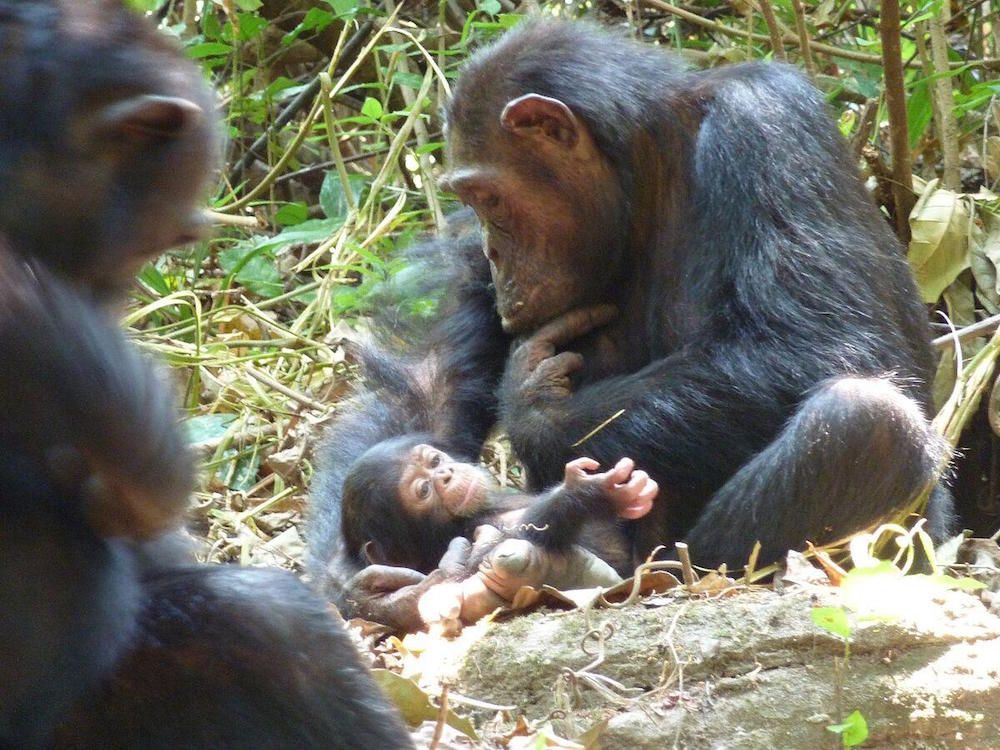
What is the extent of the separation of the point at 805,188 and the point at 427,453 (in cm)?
132

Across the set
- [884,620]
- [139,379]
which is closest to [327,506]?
[884,620]

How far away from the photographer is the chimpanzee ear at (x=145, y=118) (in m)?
2.31

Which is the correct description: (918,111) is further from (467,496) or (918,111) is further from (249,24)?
(249,24)

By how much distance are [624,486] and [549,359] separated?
76 cm

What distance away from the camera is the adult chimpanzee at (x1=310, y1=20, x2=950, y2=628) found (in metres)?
4.10

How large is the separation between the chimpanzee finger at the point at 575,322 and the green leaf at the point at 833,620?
1907 millimetres

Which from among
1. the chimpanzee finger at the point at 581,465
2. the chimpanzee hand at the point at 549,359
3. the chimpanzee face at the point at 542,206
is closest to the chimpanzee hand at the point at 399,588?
the chimpanzee finger at the point at 581,465

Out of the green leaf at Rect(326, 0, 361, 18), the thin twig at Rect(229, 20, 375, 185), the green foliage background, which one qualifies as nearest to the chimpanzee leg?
the green foliage background

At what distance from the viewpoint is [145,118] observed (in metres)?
2.36

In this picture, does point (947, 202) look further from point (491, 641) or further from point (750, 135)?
point (491, 641)

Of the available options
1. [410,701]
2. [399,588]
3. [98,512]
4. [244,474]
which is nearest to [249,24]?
[244,474]

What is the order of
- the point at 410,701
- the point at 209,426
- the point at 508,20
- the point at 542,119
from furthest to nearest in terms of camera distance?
1. the point at 508,20
2. the point at 209,426
3. the point at 542,119
4. the point at 410,701

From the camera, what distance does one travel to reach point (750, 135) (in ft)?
14.4

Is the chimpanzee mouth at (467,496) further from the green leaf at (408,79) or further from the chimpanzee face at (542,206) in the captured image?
the green leaf at (408,79)
